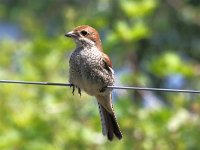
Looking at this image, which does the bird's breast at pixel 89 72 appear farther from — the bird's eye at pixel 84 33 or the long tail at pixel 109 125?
the long tail at pixel 109 125

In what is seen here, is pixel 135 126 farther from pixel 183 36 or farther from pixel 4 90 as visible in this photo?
pixel 183 36

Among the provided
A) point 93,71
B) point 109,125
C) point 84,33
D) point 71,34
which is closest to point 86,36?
point 84,33

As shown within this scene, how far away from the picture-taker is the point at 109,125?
258 inches

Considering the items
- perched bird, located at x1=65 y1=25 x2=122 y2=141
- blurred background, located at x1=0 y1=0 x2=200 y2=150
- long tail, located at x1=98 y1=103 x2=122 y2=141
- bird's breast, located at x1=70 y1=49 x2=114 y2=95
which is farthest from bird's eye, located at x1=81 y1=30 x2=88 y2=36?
blurred background, located at x1=0 y1=0 x2=200 y2=150

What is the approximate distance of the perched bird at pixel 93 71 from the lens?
6355mm

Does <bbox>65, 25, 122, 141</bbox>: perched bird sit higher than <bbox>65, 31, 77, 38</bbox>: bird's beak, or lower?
lower

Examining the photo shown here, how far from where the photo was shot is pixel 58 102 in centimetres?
876

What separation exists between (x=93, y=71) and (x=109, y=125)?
1.49 feet

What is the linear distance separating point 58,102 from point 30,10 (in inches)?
248

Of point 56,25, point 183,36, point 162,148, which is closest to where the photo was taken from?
point 162,148

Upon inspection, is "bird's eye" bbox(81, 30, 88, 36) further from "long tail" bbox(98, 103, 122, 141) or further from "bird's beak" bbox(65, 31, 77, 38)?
"long tail" bbox(98, 103, 122, 141)

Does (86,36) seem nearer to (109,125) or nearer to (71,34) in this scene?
(71,34)

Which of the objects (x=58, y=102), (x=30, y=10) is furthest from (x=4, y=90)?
(x=30, y=10)

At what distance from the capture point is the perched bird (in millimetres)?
6355
